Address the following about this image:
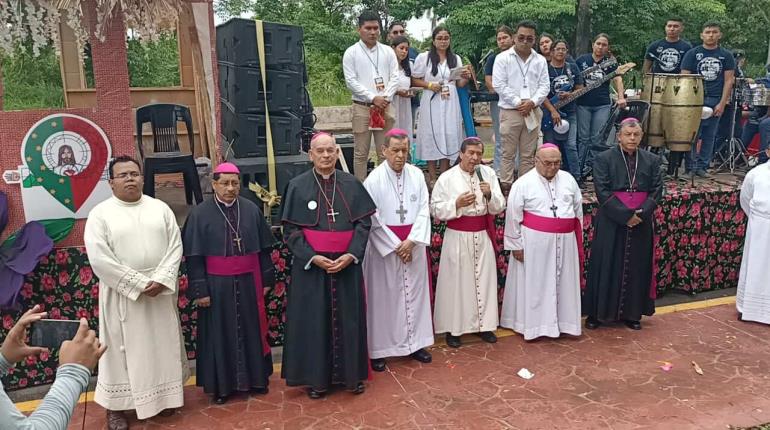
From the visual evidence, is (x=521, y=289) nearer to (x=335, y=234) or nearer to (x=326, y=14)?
(x=335, y=234)

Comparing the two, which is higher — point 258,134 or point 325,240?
point 258,134

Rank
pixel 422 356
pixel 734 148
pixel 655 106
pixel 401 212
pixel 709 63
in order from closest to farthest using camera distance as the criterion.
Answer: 1. pixel 401 212
2. pixel 422 356
3. pixel 655 106
4. pixel 709 63
5. pixel 734 148

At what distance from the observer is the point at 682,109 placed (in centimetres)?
820

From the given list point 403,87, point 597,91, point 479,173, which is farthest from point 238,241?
point 597,91

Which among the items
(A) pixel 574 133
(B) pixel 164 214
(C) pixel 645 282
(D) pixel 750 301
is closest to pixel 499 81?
(A) pixel 574 133

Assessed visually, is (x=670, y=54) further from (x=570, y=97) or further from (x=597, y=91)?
(x=570, y=97)

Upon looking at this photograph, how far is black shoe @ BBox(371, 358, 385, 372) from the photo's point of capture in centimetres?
573

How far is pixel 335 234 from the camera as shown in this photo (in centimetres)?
513

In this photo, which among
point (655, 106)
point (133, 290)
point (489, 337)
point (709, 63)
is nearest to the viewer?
point (133, 290)

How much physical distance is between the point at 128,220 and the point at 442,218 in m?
2.60

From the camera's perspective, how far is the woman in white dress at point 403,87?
817 cm

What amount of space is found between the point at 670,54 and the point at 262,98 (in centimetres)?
567

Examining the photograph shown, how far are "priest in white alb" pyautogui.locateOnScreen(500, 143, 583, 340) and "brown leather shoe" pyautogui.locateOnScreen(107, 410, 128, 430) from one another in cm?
353

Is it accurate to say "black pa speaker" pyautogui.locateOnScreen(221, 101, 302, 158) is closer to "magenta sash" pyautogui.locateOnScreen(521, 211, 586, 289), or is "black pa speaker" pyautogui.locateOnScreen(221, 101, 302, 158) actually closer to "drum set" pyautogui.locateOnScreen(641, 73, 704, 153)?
"magenta sash" pyautogui.locateOnScreen(521, 211, 586, 289)
